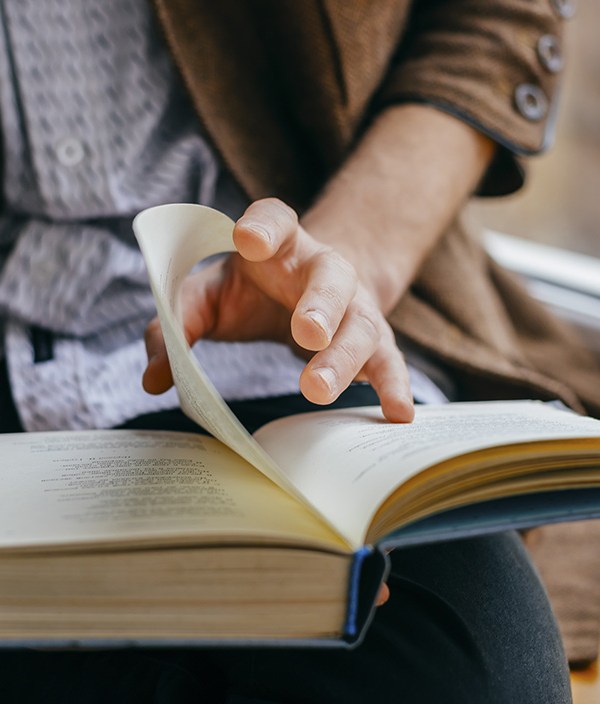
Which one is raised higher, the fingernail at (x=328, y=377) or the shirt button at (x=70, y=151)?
the fingernail at (x=328, y=377)

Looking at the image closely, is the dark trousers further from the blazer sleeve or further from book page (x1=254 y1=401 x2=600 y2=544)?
the blazer sleeve

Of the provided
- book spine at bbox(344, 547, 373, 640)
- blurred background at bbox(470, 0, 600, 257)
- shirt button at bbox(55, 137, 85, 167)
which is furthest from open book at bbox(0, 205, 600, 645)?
blurred background at bbox(470, 0, 600, 257)

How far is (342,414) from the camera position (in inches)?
20.1

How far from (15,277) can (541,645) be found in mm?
454

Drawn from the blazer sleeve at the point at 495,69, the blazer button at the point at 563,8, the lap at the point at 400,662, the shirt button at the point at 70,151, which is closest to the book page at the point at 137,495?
the lap at the point at 400,662

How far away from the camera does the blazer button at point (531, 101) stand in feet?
2.52

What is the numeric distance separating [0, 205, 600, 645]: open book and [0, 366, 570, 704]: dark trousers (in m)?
0.08

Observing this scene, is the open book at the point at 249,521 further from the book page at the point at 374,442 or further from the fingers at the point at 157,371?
the fingers at the point at 157,371

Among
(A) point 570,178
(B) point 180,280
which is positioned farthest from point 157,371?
(A) point 570,178

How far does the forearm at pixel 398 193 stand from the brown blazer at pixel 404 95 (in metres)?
0.02

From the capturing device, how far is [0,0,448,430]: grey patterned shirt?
0.63 metres

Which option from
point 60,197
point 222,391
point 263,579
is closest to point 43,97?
point 60,197

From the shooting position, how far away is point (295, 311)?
447mm

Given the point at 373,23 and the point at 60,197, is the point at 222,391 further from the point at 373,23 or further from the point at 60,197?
the point at 373,23
